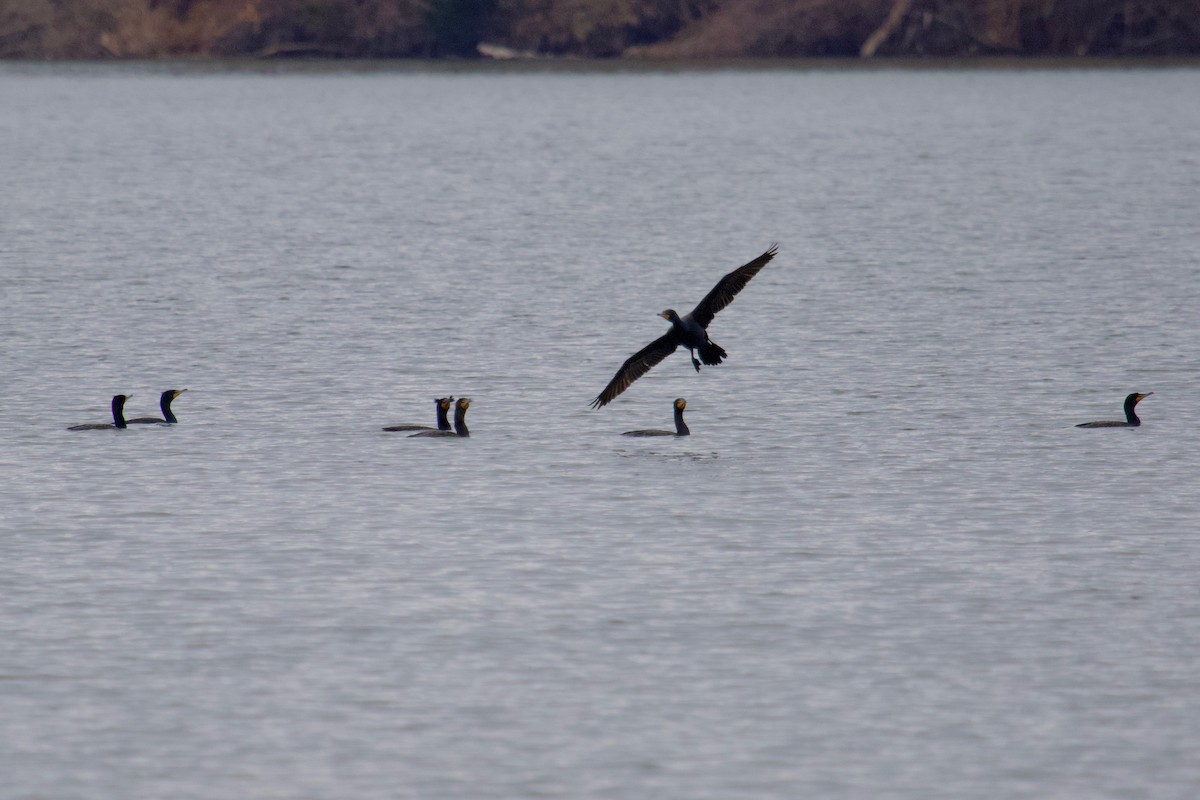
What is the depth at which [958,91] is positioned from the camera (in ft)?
503

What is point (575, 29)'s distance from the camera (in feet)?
502

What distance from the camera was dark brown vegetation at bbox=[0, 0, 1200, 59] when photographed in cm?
14762

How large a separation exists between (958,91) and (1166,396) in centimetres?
13016

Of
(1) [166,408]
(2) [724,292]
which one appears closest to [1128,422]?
(2) [724,292]

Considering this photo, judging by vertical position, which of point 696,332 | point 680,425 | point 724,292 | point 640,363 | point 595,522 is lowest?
point 595,522

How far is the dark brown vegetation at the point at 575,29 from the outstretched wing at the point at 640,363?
126552 mm

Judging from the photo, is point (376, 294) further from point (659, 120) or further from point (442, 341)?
point (659, 120)

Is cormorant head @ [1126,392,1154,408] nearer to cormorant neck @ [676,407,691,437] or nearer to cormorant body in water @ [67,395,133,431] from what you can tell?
cormorant neck @ [676,407,691,437]

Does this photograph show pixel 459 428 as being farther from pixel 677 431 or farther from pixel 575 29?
pixel 575 29

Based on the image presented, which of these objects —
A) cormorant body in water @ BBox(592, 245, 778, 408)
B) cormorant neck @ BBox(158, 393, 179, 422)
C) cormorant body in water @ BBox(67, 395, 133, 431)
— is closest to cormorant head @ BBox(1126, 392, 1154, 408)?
cormorant body in water @ BBox(592, 245, 778, 408)

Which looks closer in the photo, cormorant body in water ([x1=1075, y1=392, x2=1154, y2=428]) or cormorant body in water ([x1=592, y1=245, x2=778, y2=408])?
cormorant body in water ([x1=592, y1=245, x2=778, y2=408])

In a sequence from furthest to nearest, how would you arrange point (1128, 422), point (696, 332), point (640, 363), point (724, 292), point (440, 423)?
point (1128, 422) < point (440, 423) < point (640, 363) < point (724, 292) < point (696, 332)

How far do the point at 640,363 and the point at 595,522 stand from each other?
4.27 m

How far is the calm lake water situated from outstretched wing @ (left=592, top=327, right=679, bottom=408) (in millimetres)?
714
